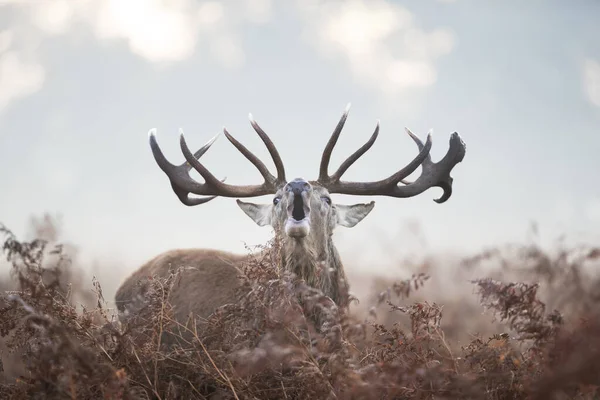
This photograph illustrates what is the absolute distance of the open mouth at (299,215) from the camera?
5316mm

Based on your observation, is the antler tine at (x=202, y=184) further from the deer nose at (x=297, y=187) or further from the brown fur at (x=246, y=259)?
the deer nose at (x=297, y=187)

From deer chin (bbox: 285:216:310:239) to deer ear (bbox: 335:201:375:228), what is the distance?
1457mm

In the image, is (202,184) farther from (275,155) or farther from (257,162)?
(275,155)

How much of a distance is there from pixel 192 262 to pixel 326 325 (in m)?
3.99

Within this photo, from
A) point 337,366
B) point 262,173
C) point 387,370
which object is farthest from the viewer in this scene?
point 262,173

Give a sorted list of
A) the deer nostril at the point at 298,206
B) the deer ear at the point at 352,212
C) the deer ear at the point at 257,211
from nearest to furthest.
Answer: the deer nostril at the point at 298,206 < the deer ear at the point at 352,212 < the deer ear at the point at 257,211

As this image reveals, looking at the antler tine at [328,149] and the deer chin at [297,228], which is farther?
the antler tine at [328,149]

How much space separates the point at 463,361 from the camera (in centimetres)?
414

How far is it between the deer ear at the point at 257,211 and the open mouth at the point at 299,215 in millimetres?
1346

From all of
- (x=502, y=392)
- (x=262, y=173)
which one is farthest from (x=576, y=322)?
(x=262, y=173)

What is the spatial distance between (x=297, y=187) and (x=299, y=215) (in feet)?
0.95

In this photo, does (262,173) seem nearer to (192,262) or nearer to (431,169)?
(192,262)

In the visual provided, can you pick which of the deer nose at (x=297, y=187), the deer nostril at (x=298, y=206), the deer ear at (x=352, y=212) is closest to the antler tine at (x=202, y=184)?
the deer ear at (x=352, y=212)

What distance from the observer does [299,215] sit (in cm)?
554
